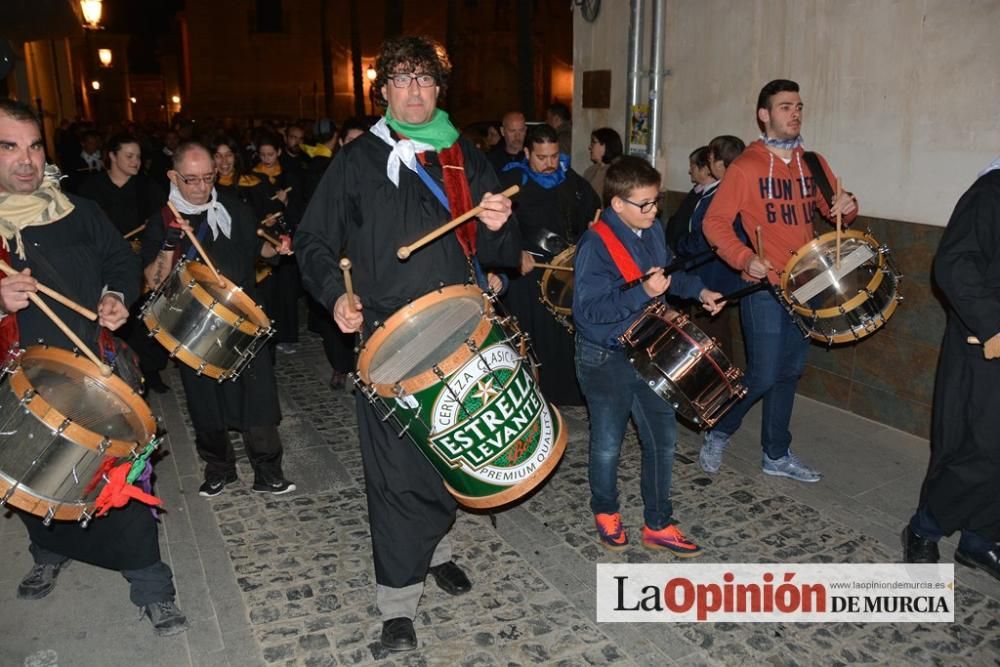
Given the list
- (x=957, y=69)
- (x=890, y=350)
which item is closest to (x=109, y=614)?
(x=890, y=350)

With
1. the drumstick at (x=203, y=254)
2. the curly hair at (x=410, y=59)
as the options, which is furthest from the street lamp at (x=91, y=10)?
the curly hair at (x=410, y=59)

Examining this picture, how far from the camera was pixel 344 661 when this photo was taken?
11.5 feet

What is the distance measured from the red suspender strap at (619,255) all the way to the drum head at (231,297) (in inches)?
74.5

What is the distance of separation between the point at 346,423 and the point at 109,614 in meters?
2.66

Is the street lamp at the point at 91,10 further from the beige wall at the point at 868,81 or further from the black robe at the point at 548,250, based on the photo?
the black robe at the point at 548,250

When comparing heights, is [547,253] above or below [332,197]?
below

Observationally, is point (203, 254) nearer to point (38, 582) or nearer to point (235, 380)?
point (235, 380)

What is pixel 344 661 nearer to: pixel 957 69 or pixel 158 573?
pixel 158 573

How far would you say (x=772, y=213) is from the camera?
471 cm

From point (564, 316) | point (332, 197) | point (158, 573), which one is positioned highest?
point (332, 197)

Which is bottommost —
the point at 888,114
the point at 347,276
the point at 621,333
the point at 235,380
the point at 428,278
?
the point at 235,380

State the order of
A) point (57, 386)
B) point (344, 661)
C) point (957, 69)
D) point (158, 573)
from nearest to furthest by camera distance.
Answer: point (57, 386)
point (344, 661)
point (158, 573)
point (957, 69)

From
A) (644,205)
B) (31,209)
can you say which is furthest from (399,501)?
(31,209)

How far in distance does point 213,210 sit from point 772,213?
3.23 meters
